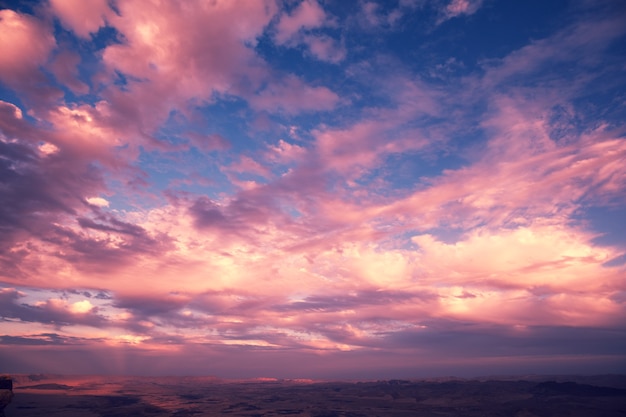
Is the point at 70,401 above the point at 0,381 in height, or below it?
below

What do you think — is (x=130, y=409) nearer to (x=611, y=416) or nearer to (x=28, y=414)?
(x=28, y=414)

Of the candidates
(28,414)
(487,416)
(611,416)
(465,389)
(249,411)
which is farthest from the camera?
(465,389)

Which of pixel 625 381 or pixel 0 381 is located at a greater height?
pixel 0 381

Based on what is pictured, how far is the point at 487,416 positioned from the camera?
11769 centimetres

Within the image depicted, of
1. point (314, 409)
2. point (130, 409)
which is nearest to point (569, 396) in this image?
point (314, 409)

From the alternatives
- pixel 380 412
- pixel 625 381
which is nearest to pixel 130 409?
pixel 380 412

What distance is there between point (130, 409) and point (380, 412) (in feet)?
333

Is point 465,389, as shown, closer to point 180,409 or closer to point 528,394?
point 528,394

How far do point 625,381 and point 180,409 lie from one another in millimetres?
234426

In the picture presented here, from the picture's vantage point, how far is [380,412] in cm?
13475

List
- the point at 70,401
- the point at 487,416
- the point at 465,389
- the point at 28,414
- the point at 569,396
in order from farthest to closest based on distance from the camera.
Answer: the point at 465,389 → the point at 70,401 → the point at 569,396 → the point at 28,414 → the point at 487,416

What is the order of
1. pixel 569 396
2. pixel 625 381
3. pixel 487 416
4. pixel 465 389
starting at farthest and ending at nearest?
pixel 625 381 → pixel 465 389 → pixel 569 396 → pixel 487 416

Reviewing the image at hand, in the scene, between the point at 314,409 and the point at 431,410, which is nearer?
the point at 431,410

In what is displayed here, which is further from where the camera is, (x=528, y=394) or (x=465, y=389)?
(x=465, y=389)
